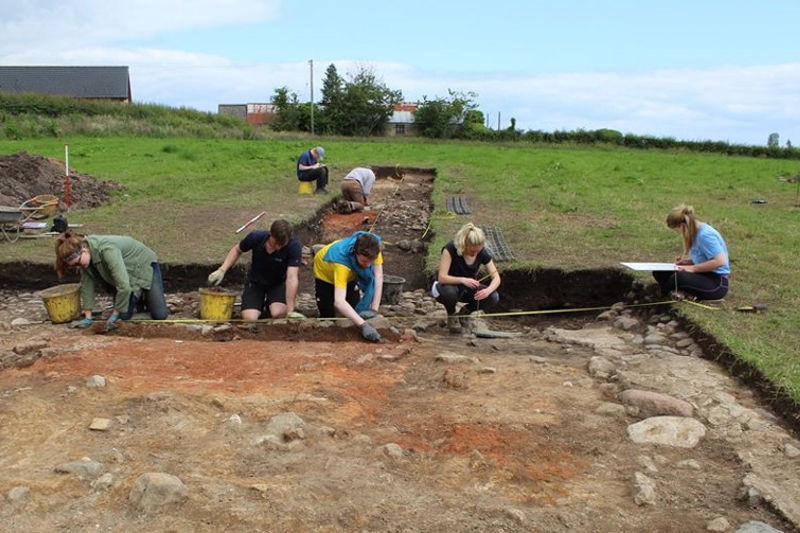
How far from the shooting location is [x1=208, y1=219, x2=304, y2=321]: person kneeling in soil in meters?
7.19

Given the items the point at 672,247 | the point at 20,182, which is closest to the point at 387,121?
the point at 20,182

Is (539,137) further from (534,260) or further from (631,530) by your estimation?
(631,530)

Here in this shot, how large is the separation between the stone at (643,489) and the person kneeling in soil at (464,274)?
3.25 meters

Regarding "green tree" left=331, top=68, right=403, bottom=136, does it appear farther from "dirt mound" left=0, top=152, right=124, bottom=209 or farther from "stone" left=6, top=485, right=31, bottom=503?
"stone" left=6, top=485, right=31, bottom=503

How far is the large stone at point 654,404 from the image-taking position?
4789 millimetres

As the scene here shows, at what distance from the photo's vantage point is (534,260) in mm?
9266

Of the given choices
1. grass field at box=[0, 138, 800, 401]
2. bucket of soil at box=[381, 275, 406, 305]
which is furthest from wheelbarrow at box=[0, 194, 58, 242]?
bucket of soil at box=[381, 275, 406, 305]

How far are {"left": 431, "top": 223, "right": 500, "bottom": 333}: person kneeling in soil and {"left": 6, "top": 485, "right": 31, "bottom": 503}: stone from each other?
169 inches

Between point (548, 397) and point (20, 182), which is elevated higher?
point (20, 182)

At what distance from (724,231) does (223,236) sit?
26.4 feet

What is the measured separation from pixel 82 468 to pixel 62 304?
3.81 m

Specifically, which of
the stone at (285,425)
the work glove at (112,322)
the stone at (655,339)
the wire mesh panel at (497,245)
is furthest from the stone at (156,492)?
the wire mesh panel at (497,245)

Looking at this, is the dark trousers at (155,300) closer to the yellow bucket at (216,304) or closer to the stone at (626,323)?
the yellow bucket at (216,304)

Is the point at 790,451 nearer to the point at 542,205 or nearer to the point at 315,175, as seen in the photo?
the point at 542,205
